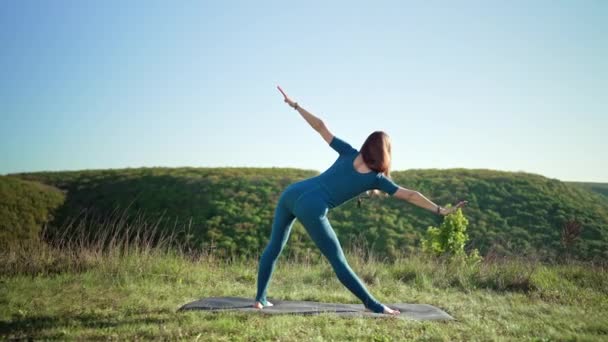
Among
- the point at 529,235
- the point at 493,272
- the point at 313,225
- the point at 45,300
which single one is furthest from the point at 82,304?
the point at 529,235

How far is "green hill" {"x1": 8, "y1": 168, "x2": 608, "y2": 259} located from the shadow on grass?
16.7 metres

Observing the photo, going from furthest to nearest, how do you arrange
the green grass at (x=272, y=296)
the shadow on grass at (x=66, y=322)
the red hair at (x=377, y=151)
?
1. the red hair at (x=377, y=151)
2. the green grass at (x=272, y=296)
3. the shadow on grass at (x=66, y=322)

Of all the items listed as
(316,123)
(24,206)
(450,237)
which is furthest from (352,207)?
(316,123)

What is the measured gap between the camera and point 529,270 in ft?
33.1

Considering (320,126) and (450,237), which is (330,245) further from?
(450,237)

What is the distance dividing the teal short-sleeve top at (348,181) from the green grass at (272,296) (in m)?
1.57

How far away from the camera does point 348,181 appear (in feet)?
18.9

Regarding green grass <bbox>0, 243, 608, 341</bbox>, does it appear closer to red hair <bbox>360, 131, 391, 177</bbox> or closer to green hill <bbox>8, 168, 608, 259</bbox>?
red hair <bbox>360, 131, 391, 177</bbox>

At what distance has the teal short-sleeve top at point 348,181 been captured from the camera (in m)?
5.75

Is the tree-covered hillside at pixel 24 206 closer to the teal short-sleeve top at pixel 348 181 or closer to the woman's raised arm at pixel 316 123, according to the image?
the woman's raised arm at pixel 316 123

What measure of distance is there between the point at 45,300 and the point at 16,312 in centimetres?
72

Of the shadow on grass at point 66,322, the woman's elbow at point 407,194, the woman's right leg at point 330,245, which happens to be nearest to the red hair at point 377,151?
the woman's elbow at point 407,194

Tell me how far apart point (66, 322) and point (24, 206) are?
28.0m

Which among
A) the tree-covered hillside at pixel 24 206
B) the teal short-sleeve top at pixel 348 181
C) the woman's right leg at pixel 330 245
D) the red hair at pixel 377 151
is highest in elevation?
the red hair at pixel 377 151
